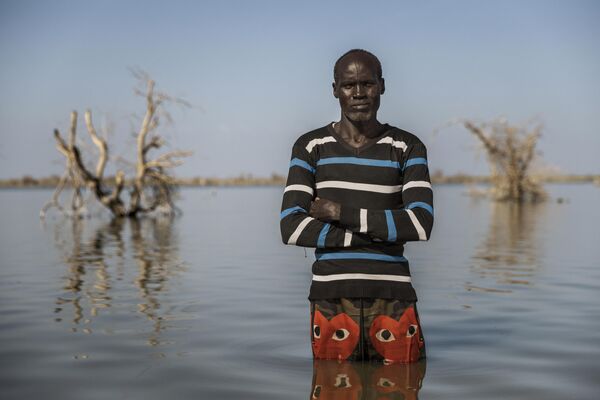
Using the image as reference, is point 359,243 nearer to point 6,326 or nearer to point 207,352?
point 207,352

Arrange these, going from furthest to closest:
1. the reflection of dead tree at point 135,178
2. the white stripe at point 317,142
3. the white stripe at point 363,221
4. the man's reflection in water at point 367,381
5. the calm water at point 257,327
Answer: the reflection of dead tree at point 135,178
the calm water at point 257,327
the man's reflection in water at point 367,381
the white stripe at point 317,142
the white stripe at point 363,221

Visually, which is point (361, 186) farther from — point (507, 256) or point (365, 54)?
point (507, 256)

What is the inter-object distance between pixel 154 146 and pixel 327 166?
27192mm

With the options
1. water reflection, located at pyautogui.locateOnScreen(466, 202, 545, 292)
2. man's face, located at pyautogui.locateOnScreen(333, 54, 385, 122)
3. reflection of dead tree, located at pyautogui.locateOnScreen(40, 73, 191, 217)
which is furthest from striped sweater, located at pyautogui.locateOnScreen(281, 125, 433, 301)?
reflection of dead tree, located at pyautogui.locateOnScreen(40, 73, 191, 217)

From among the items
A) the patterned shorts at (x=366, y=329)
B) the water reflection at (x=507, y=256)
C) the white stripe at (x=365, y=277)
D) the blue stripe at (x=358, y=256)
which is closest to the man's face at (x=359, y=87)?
the blue stripe at (x=358, y=256)

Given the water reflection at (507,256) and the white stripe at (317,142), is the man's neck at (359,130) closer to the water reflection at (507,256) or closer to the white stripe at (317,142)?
the white stripe at (317,142)

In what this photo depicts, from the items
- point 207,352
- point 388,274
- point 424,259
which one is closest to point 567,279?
point 424,259

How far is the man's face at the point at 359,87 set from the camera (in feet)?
14.5

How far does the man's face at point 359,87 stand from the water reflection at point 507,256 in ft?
21.7

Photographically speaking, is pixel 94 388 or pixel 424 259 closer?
pixel 94 388

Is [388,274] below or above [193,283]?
above

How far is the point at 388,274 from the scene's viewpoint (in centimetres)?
451

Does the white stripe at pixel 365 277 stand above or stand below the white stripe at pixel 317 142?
below

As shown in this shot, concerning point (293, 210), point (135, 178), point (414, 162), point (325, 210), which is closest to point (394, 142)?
point (414, 162)
